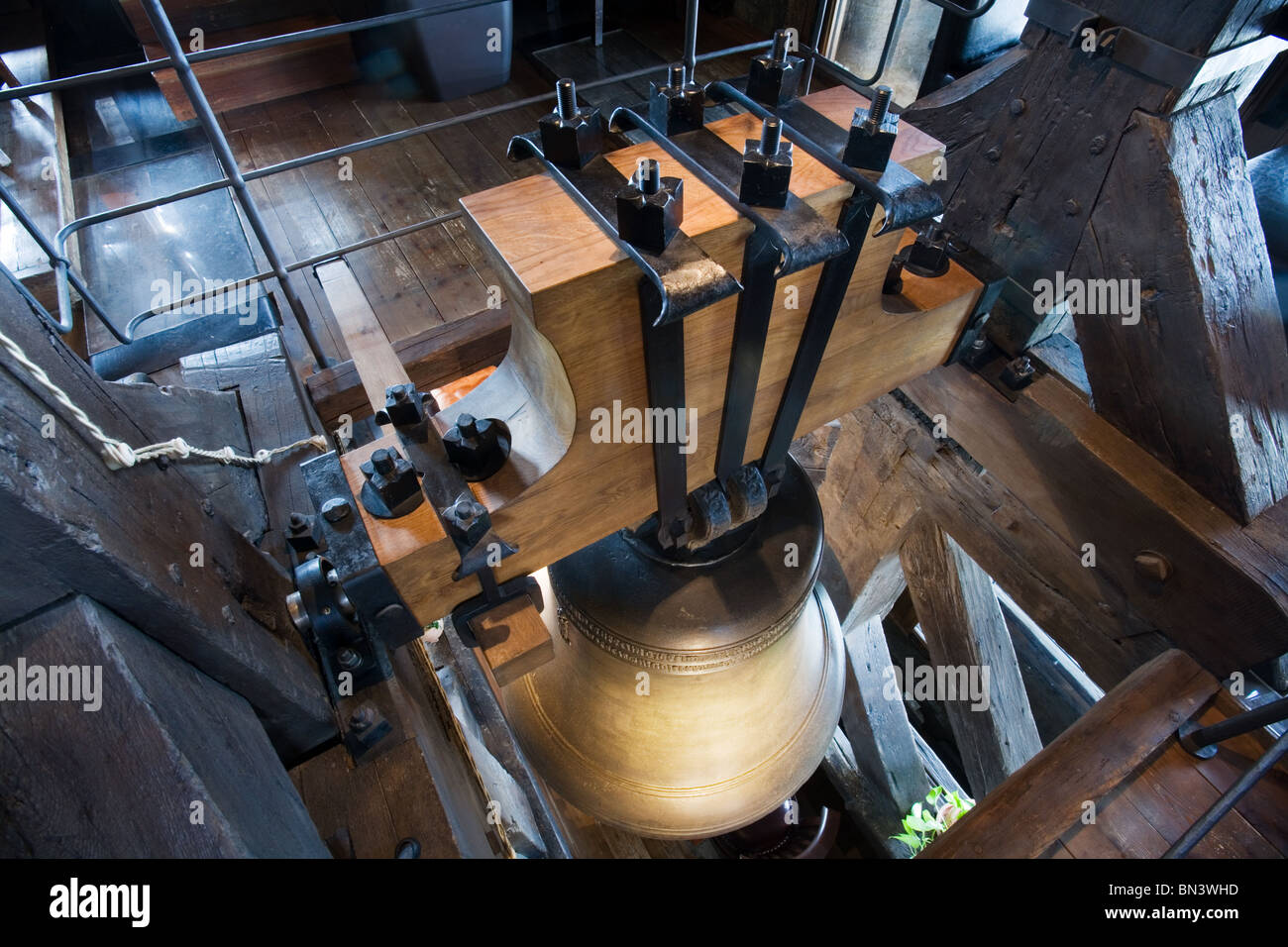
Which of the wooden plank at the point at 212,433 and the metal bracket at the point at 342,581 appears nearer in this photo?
the metal bracket at the point at 342,581

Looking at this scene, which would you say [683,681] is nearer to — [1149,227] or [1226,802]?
[1226,802]

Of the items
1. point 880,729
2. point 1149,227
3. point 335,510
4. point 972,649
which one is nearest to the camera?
point 335,510

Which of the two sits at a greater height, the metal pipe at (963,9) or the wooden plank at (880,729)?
the metal pipe at (963,9)

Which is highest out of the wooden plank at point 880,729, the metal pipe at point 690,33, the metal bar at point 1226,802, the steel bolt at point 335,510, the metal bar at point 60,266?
the metal pipe at point 690,33

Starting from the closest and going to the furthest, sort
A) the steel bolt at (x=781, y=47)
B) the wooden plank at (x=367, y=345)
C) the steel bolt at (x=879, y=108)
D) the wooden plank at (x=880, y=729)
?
the steel bolt at (x=879, y=108) < the steel bolt at (x=781, y=47) < the wooden plank at (x=367, y=345) < the wooden plank at (x=880, y=729)

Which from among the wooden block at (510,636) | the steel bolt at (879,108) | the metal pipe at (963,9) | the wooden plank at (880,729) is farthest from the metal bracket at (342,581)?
the wooden plank at (880,729)

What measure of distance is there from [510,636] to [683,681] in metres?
0.36

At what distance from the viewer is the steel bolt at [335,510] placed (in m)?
0.92

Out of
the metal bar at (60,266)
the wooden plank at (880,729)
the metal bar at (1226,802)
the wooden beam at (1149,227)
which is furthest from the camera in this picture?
the wooden plank at (880,729)

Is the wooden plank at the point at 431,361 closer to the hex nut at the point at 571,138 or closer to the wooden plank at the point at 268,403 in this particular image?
the wooden plank at the point at 268,403

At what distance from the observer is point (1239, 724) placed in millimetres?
1314

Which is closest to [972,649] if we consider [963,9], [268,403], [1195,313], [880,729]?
[880,729]

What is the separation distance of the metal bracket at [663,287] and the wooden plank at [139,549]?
69 centimetres
